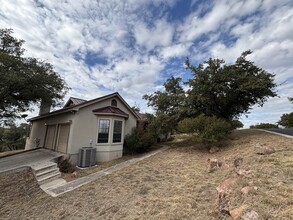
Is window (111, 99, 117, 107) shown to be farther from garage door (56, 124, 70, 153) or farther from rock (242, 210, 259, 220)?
rock (242, 210, 259, 220)

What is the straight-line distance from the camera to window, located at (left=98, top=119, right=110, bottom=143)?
37.8ft

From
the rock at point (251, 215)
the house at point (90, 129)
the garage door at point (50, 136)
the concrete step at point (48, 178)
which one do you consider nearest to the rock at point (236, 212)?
the rock at point (251, 215)

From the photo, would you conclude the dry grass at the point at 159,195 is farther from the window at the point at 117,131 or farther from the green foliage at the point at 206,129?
the window at the point at 117,131

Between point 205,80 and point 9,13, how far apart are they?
12785mm

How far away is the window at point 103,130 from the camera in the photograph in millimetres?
11513

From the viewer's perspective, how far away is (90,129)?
11250 millimetres

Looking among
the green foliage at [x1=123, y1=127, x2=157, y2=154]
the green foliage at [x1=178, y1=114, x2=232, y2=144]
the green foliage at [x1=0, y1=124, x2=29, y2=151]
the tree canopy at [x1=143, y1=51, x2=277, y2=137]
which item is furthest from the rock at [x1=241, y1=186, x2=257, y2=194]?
the green foliage at [x1=0, y1=124, x2=29, y2=151]

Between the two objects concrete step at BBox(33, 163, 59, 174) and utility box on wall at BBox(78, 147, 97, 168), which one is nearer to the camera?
concrete step at BBox(33, 163, 59, 174)

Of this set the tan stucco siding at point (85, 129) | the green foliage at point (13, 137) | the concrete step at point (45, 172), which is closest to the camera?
the concrete step at point (45, 172)

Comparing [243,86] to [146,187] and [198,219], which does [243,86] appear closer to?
[146,187]

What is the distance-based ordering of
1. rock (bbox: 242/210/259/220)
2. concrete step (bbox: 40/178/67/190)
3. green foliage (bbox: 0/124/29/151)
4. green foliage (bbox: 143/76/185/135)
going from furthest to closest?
green foliage (bbox: 0/124/29/151), green foliage (bbox: 143/76/185/135), concrete step (bbox: 40/178/67/190), rock (bbox: 242/210/259/220)

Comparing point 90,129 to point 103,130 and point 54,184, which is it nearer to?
point 103,130

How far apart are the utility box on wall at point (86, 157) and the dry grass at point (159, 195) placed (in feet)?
9.45

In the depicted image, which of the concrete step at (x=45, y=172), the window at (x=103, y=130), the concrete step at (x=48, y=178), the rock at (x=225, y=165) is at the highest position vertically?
the window at (x=103, y=130)
